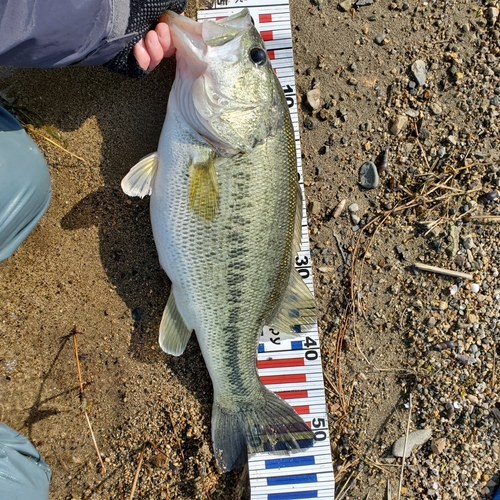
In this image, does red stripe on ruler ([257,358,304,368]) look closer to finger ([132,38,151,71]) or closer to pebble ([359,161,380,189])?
pebble ([359,161,380,189])

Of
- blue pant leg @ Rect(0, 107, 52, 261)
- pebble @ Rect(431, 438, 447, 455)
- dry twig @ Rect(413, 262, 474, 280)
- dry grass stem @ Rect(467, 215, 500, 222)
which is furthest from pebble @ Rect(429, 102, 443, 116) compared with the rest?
blue pant leg @ Rect(0, 107, 52, 261)

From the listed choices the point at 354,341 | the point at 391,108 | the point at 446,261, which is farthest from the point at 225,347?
the point at 391,108

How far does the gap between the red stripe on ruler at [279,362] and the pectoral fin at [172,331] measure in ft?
1.72

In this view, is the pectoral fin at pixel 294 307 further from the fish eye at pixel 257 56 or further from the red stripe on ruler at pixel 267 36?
the red stripe on ruler at pixel 267 36

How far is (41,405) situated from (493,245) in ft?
9.50

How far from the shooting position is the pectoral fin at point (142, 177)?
2.11 meters

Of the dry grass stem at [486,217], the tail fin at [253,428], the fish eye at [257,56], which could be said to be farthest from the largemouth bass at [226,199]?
the dry grass stem at [486,217]

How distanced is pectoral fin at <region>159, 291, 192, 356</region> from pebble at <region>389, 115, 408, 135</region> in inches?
66.1

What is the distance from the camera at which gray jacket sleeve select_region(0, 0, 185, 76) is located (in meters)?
1.62

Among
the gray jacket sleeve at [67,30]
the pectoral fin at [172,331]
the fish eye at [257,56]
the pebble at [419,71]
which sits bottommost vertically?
the pectoral fin at [172,331]

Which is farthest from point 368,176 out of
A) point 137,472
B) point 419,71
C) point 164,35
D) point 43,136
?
point 137,472

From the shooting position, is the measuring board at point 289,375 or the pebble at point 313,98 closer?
the measuring board at point 289,375

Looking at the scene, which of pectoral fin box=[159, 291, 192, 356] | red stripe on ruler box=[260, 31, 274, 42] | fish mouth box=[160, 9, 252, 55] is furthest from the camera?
red stripe on ruler box=[260, 31, 274, 42]

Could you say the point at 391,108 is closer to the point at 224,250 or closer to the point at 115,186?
the point at 224,250
